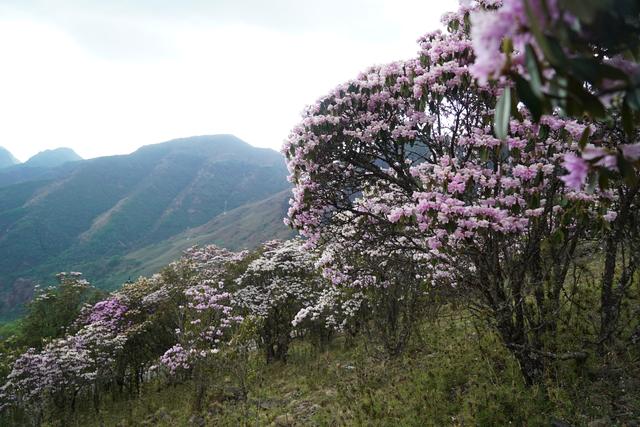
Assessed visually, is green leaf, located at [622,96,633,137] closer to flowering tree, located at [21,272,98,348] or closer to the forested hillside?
the forested hillside

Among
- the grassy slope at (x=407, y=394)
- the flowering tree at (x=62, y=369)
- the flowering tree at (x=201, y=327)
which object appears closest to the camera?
the grassy slope at (x=407, y=394)

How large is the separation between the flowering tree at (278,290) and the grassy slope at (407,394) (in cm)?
181

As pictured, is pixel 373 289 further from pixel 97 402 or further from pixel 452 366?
pixel 97 402

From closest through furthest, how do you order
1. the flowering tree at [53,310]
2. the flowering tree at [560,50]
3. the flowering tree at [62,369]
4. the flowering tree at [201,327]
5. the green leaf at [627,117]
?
the flowering tree at [560,50] → the green leaf at [627,117] → the flowering tree at [201,327] → the flowering tree at [62,369] → the flowering tree at [53,310]

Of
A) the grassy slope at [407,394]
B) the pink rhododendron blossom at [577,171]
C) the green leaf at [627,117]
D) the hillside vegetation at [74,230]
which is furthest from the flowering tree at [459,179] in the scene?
the hillside vegetation at [74,230]

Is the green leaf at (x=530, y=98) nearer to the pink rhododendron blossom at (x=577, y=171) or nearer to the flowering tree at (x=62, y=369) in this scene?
the pink rhododendron blossom at (x=577, y=171)

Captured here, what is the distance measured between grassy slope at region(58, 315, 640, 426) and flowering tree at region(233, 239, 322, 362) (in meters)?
1.81

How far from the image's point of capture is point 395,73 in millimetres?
6477

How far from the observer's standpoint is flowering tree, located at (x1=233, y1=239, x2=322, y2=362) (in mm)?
16812

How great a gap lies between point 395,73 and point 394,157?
1.44m

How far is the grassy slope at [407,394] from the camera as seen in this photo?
17.8 ft

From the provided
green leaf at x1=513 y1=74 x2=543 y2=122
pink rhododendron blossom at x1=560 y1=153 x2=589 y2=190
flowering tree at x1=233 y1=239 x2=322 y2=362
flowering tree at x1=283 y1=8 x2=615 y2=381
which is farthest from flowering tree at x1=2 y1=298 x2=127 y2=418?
green leaf at x1=513 y1=74 x2=543 y2=122

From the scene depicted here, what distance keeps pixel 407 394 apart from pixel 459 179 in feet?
16.1

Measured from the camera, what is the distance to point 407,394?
764cm
